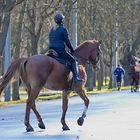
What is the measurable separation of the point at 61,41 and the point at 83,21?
3450 centimetres

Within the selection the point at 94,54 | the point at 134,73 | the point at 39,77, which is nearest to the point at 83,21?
the point at 134,73

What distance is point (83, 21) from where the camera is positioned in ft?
169

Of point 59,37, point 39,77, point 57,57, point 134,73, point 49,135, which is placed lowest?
point 134,73

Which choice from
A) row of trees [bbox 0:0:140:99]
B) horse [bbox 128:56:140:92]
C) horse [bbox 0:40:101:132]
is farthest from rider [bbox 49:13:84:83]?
horse [bbox 128:56:140:92]

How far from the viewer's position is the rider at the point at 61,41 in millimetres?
17031

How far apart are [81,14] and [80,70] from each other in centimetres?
3205

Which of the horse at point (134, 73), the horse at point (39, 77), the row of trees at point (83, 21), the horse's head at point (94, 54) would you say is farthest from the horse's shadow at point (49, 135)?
the horse at point (134, 73)

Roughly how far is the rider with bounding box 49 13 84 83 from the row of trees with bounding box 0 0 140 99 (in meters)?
16.0

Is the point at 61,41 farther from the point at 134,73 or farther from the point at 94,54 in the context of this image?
the point at 134,73

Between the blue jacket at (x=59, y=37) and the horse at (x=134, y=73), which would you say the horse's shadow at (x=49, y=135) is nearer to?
the blue jacket at (x=59, y=37)

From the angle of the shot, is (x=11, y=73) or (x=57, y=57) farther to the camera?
(x=57, y=57)

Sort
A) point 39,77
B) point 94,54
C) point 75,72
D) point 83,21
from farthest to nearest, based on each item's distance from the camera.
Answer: point 83,21, point 94,54, point 75,72, point 39,77

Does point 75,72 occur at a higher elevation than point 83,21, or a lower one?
lower

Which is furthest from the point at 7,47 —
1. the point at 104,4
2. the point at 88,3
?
the point at 104,4
